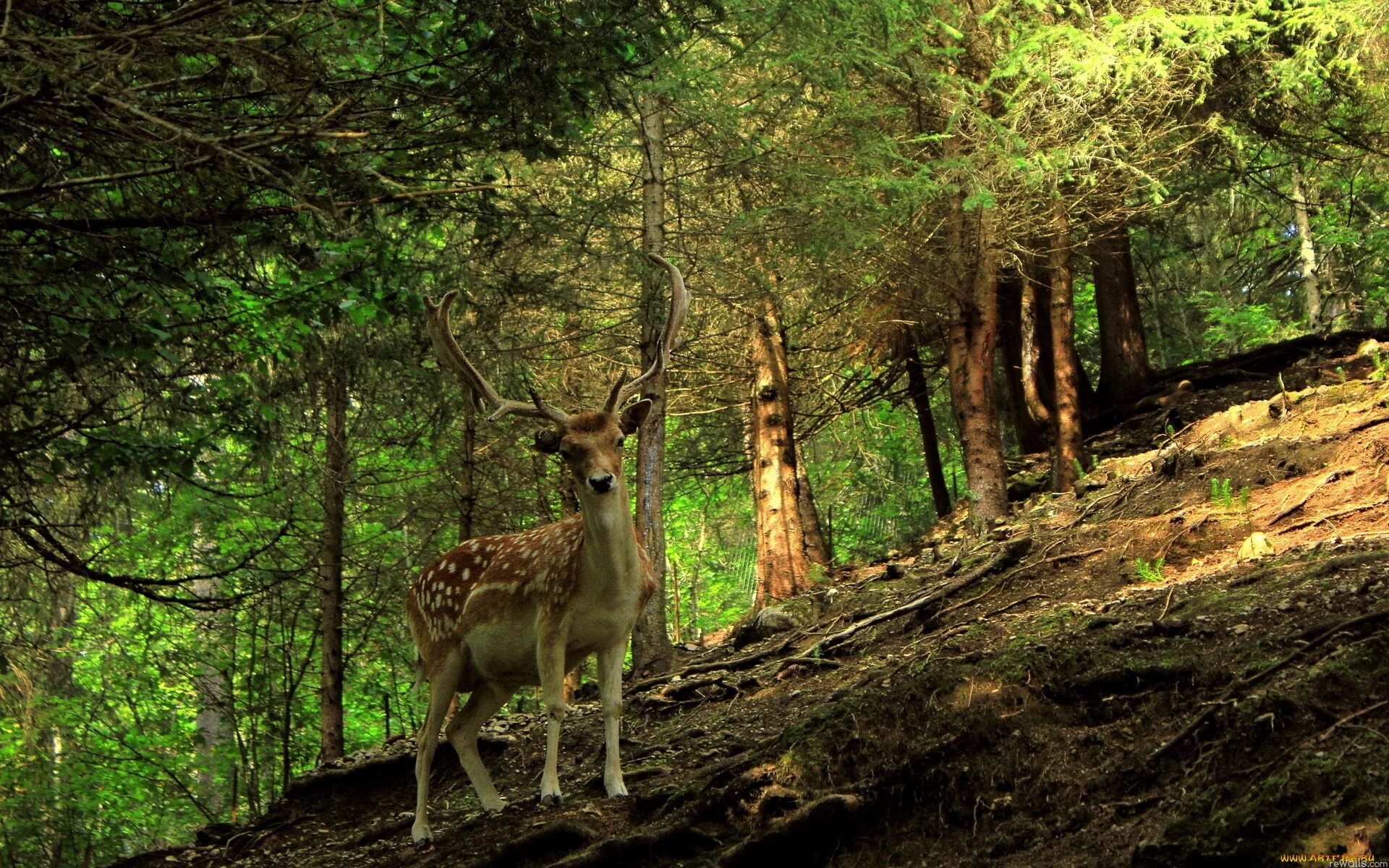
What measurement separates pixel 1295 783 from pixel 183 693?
19989 millimetres

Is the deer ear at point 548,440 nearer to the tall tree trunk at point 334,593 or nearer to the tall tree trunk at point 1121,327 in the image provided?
the tall tree trunk at point 334,593

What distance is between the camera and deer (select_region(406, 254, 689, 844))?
301 inches

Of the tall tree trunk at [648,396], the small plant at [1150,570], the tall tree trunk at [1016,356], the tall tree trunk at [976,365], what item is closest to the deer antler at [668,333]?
the tall tree trunk at [648,396]

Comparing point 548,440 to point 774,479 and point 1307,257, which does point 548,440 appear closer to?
point 774,479

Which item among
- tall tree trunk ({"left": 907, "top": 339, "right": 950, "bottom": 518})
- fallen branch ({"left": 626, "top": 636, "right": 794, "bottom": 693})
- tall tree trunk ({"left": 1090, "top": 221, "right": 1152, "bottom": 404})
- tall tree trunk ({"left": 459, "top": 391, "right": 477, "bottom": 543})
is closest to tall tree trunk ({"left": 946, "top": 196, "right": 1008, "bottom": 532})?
tall tree trunk ({"left": 907, "top": 339, "right": 950, "bottom": 518})

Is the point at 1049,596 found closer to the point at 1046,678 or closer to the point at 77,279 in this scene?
the point at 1046,678

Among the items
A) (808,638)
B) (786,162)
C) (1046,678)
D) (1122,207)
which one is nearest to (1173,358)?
(1122,207)

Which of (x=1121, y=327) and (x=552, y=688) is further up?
(x=1121, y=327)

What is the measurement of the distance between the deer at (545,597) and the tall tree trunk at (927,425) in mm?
10489

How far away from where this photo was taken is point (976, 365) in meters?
15.6

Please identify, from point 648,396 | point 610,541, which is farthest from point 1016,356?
point 610,541

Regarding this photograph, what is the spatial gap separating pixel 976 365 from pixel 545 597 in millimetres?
8918

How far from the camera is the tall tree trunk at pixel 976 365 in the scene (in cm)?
1516

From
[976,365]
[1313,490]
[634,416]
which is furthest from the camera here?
[976,365]
